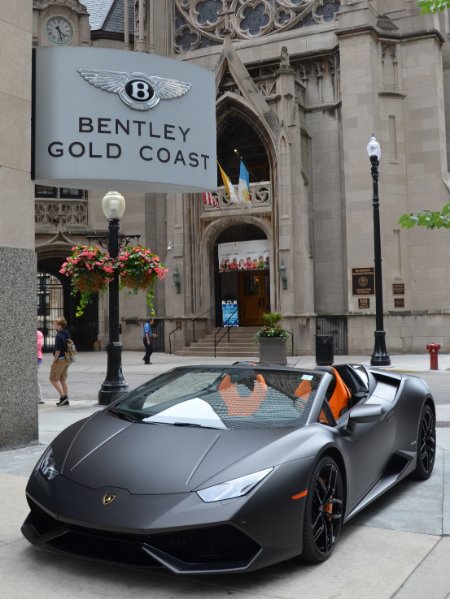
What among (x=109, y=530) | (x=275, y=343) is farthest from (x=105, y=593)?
(x=275, y=343)

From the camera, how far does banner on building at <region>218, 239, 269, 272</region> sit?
1100 inches

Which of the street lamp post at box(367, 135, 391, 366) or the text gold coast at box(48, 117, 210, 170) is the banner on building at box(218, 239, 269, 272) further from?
the text gold coast at box(48, 117, 210, 170)

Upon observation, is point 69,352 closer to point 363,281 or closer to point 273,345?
point 273,345

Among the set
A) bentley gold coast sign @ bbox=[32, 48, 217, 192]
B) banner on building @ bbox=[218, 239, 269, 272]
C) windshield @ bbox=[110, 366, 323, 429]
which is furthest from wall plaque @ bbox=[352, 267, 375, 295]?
windshield @ bbox=[110, 366, 323, 429]

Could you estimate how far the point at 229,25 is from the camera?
29953 mm

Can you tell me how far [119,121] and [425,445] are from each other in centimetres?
563

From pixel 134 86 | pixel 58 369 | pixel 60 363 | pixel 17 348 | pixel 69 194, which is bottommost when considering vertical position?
pixel 58 369

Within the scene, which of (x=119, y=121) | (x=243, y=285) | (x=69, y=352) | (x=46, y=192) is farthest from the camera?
(x=46, y=192)

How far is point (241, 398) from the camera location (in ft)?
16.1

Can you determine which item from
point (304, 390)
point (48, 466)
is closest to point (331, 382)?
point (304, 390)

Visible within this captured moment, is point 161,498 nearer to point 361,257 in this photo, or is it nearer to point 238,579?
point 238,579

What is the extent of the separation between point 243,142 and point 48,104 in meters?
22.0

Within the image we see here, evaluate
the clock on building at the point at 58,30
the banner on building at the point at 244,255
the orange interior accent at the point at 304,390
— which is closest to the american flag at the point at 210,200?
the banner on building at the point at 244,255

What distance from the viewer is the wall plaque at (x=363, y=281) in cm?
2534
